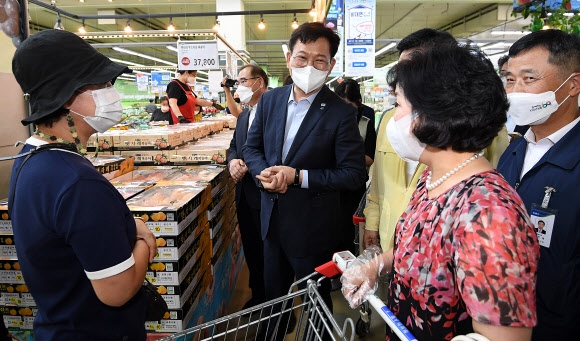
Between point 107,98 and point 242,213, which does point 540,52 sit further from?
point 242,213

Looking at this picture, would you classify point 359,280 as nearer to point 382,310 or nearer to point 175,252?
point 382,310

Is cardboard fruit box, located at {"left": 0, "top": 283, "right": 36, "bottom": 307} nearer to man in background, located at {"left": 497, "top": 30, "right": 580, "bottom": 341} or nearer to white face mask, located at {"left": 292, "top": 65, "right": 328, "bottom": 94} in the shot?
white face mask, located at {"left": 292, "top": 65, "right": 328, "bottom": 94}

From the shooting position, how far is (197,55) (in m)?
6.13

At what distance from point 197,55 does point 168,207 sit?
14.6 ft

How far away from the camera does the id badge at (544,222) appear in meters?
1.71

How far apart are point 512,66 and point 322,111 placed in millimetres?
1044

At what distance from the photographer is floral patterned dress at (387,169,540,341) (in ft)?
3.10

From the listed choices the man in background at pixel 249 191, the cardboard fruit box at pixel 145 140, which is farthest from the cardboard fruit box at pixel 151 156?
the man in background at pixel 249 191

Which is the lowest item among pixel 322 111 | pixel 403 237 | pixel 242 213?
pixel 242 213

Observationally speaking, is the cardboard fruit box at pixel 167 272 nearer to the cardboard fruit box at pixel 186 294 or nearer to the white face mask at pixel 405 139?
the cardboard fruit box at pixel 186 294

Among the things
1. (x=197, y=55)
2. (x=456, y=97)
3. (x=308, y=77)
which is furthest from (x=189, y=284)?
(x=197, y=55)

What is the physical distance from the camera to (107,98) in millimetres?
1474

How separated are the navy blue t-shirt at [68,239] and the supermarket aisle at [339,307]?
97.8 inches

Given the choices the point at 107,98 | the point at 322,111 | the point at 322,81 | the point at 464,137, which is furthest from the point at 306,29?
the point at 464,137
